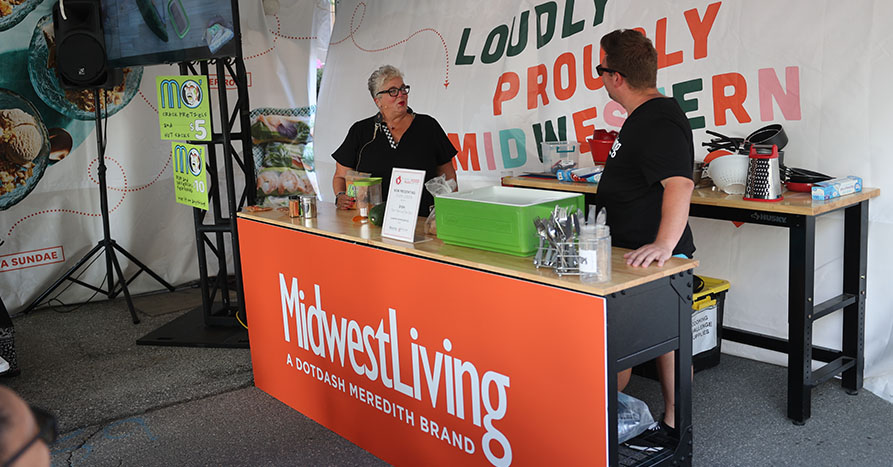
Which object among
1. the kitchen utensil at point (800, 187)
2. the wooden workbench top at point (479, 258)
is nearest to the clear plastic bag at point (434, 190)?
the wooden workbench top at point (479, 258)

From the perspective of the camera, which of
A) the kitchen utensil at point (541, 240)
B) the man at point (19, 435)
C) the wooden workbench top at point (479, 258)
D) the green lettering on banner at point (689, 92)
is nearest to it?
the man at point (19, 435)

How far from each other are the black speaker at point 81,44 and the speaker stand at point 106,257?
0.56 ft

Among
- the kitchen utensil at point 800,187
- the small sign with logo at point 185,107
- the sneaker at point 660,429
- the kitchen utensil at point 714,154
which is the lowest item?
the sneaker at point 660,429

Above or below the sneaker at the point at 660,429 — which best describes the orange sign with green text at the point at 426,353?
above

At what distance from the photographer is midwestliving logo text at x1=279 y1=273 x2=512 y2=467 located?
2365 mm

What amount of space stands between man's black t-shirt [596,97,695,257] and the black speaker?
3.65 metres

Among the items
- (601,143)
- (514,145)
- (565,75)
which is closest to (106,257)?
(514,145)

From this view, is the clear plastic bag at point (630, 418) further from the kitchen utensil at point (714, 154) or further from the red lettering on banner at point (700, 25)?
the red lettering on banner at point (700, 25)

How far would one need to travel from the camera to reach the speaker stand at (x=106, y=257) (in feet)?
16.7

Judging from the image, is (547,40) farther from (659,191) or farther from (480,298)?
(480,298)

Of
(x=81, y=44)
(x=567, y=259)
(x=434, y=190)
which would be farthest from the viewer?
(x=81, y=44)

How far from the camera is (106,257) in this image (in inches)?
213

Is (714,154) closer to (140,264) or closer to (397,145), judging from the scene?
(397,145)

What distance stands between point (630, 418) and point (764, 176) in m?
1.18
